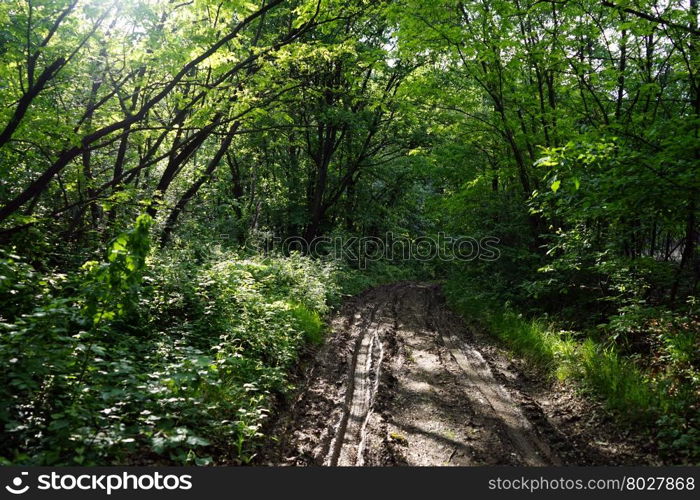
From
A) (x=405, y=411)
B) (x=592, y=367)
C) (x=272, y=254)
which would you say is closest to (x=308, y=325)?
(x=405, y=411)

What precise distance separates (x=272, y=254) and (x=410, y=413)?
33.6ft

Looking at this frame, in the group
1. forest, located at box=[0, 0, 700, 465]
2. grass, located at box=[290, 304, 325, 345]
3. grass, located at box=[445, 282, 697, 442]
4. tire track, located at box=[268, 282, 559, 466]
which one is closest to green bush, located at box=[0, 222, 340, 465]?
forest, located at box=[0, 0, 700, 465]

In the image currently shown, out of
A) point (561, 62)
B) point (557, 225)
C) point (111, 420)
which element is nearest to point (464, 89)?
point (561, 62)

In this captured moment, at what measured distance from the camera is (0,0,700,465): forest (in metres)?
3.88

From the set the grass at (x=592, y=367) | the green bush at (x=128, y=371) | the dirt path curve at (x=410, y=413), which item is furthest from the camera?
the grass at (x=592, y=367)

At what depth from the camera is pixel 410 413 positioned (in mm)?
5367

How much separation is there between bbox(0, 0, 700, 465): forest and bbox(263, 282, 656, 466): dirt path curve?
16 cm

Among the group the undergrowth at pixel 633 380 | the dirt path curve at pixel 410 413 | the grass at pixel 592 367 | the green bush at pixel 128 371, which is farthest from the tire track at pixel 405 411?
the undergrowth at pixel 633 380

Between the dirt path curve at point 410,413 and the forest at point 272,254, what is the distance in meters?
0.16

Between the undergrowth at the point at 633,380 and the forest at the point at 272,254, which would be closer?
the forest at the point at 272,254

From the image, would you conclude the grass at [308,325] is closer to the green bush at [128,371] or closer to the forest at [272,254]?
the forest at [272,254]

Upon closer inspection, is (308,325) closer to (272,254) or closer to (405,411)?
(405,411)

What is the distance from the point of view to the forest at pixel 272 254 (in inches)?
153

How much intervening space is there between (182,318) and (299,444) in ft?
10.5
